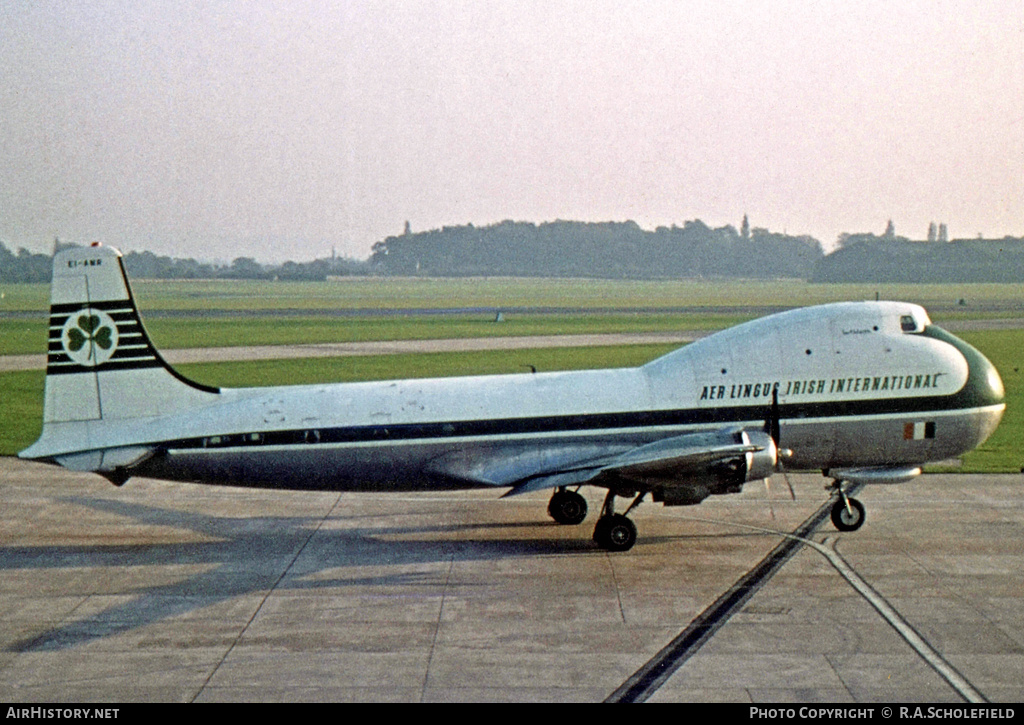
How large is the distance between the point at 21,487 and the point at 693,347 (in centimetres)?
1891

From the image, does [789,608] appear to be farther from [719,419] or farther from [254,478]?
[254,478]

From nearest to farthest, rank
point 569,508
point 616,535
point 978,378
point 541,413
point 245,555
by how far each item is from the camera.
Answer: point 616,535
point 245,555
point 541,413
point 978,378
point 569,508

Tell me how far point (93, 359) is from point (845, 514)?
16.9 m

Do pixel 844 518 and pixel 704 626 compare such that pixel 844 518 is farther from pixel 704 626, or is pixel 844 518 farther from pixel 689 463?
pixel 704 626

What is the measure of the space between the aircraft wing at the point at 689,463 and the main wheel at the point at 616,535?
3.15 feet

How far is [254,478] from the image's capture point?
72.8 ft

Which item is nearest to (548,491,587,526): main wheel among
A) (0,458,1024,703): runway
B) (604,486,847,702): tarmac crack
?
(0,458,1024,703): runway

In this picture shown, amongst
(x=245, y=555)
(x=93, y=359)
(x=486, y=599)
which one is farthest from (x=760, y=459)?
(x=93, y=359)

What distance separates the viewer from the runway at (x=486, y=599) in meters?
14.8

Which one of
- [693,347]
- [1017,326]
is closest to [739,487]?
[693,347]

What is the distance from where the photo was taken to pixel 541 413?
22516 millimetres

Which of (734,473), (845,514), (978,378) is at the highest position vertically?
(978,378)

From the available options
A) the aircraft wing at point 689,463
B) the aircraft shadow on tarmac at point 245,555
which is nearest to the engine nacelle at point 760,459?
the aircraft wing at point 689,463

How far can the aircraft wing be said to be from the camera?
20.2m
